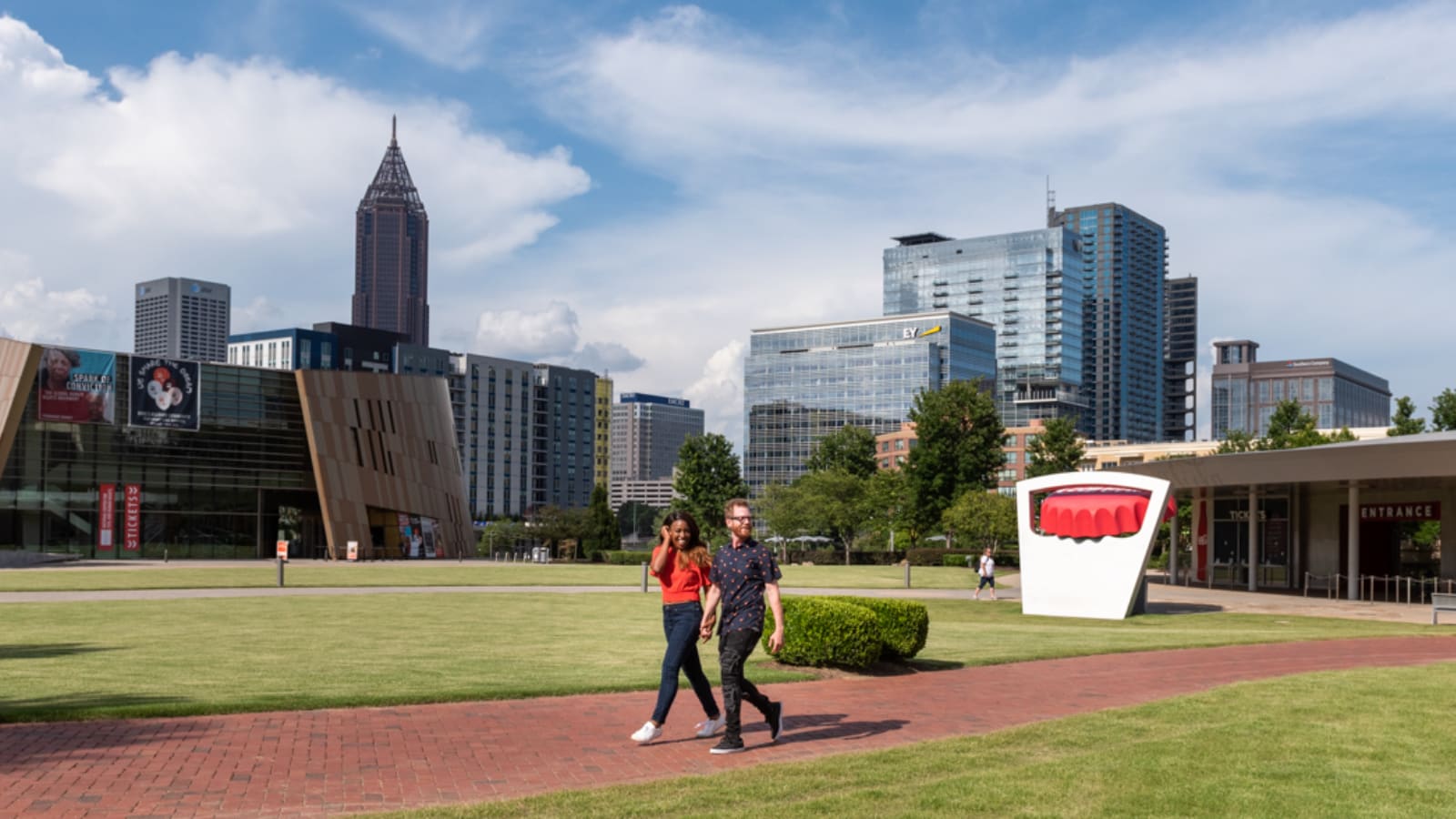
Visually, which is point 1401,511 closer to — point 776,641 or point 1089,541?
point 1089,541

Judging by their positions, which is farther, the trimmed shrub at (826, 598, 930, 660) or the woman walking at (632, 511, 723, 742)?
the trimmed shrub at (826, 598, 930, 660)

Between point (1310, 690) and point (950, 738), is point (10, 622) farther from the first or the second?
point (1310, 690)

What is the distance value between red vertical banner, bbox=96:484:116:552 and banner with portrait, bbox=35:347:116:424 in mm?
3877

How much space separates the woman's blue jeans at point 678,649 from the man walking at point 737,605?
0.33ft

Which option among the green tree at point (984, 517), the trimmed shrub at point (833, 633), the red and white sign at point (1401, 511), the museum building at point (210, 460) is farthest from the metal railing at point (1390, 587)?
the museum building at point (210, 460)

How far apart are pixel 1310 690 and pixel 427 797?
384 inches

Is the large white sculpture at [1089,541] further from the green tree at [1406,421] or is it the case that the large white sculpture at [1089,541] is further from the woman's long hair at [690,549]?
Answer: the green tree at [1406,421]

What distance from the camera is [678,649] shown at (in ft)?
32.4

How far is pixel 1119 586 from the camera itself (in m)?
28.9

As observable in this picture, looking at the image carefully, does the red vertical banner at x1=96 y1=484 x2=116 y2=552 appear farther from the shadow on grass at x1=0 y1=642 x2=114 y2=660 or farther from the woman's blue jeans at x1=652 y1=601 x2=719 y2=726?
the woman's blue jeans at x1=652 y1=601 x2=719 y2=726

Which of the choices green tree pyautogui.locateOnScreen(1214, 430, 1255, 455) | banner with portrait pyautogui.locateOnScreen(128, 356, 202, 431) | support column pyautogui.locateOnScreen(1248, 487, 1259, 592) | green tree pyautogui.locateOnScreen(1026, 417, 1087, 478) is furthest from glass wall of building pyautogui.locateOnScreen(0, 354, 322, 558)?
green tree pyautogui.locateOnScreen(1214, 430, 1255, 455)

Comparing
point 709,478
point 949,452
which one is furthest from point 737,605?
point 709,478

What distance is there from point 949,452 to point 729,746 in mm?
71174

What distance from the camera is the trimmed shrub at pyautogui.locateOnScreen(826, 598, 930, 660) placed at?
15.3 metres
